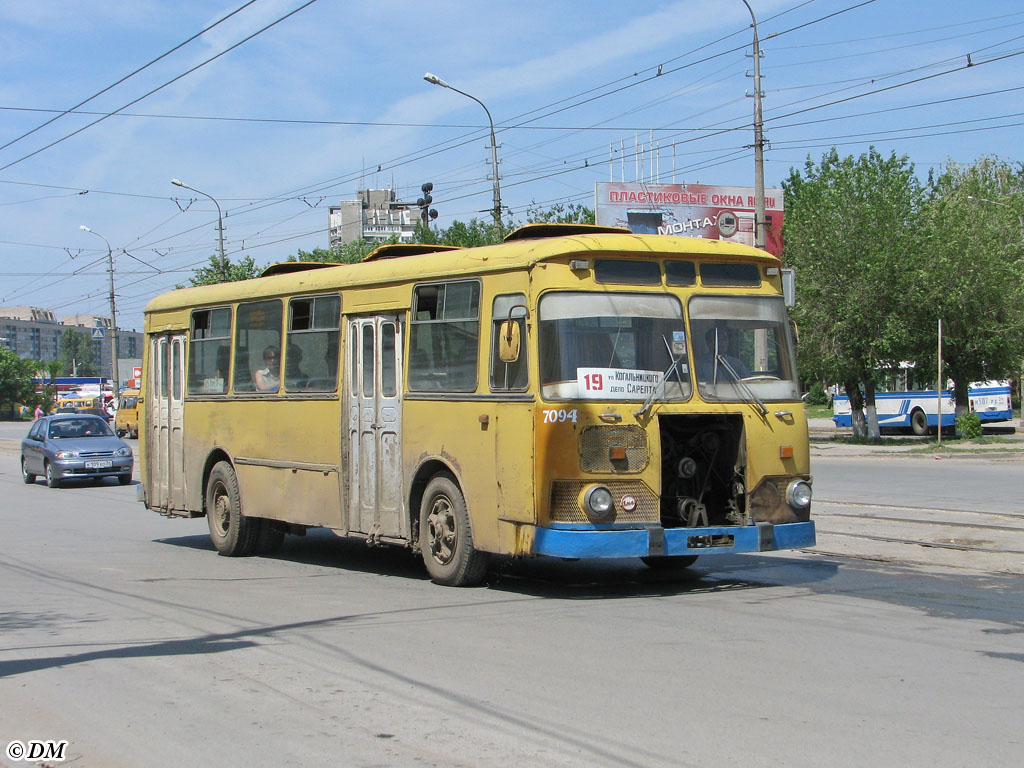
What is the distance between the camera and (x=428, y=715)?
237 inches

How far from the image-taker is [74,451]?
86.9 ft

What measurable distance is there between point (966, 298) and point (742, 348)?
1132 inches

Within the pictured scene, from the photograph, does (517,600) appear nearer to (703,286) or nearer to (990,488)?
(703,286)

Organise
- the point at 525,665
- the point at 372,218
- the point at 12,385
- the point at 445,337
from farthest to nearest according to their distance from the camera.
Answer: the point at 372,218
the point at 12,385
the point at 445,337
the point at 525,665

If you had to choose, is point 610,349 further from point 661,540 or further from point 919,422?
point 919,422

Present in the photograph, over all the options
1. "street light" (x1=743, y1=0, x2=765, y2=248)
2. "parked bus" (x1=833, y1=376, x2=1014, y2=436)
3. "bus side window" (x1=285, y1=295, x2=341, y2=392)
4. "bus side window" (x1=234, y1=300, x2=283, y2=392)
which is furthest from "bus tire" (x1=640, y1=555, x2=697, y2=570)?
"parked bus" (x1=833, y1=376, x2=1014, y2=436)

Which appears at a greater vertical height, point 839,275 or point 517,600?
point 839,275

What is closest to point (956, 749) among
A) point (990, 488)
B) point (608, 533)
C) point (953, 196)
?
point (608, 533)

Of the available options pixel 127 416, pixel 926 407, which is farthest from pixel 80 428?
pixel 127 416

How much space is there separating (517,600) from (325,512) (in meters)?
3.05

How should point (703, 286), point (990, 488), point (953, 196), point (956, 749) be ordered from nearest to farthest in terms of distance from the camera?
point (956, 749)
point (703, 286)
point (990, 488)
point (953, 196)

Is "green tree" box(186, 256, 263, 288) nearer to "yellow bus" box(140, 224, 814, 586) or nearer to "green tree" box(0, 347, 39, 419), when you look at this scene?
"yellow bus" box(140, 224, 814, 586)

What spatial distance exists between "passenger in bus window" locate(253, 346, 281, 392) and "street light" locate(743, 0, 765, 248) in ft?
49.4

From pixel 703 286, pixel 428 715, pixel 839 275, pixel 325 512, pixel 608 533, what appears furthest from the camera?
pixel 839 275
